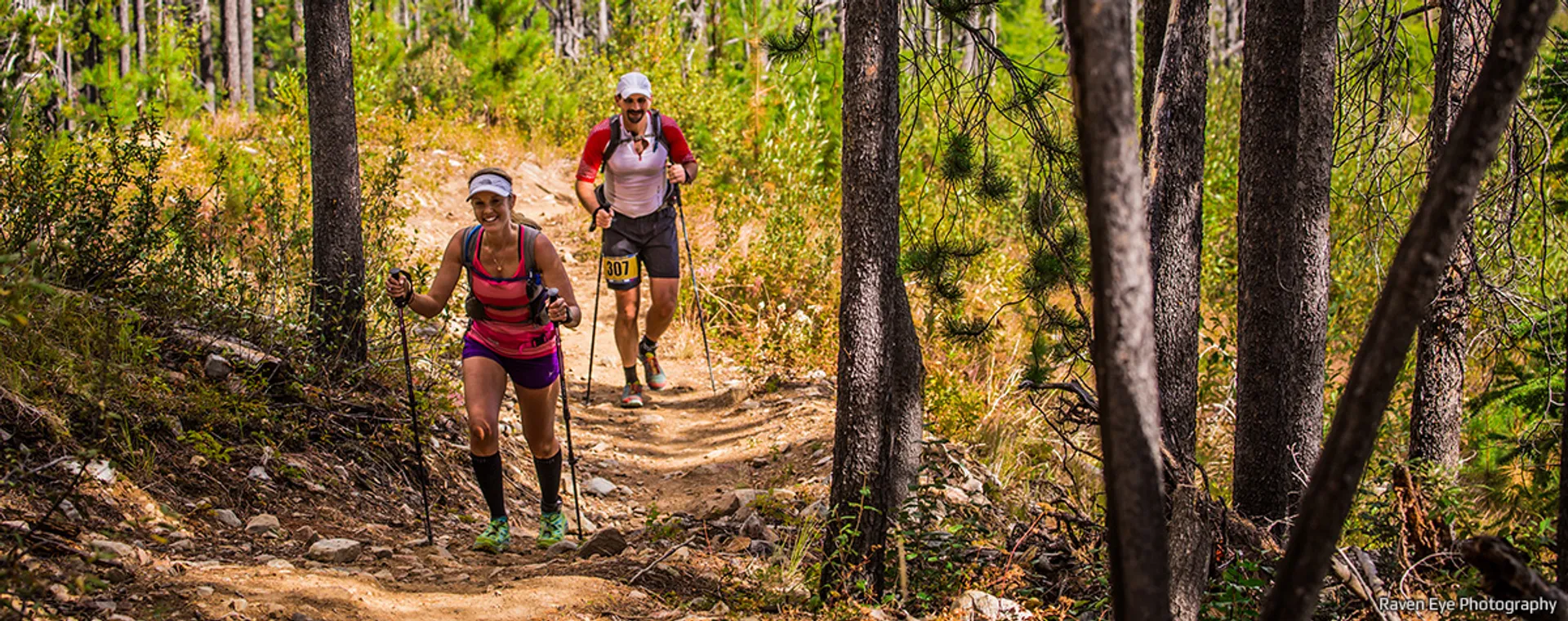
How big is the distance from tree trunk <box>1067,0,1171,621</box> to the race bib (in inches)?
239

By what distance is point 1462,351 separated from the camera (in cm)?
635

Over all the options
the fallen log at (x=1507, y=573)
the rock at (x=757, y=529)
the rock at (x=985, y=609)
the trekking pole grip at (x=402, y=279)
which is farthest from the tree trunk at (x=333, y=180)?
the fallen log at (x=1507, y=573)

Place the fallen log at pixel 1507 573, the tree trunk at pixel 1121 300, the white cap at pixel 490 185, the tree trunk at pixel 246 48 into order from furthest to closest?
the tree trunk at pixel 246 48 → the white cap at pixel 490 185 → the fallen log at pixel 1507 573 → the tree trunk at pixel 1121 300

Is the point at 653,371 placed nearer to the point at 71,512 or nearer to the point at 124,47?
the point at 71,512

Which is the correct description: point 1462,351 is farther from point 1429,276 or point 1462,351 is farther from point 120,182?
point 120,182

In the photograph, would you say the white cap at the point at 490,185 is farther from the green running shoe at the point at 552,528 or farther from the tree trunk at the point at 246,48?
the tree trunk at the point at 246,48

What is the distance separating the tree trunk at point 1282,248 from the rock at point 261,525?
15.3 ft

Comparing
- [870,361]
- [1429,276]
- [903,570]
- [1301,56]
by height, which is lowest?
[903,570]

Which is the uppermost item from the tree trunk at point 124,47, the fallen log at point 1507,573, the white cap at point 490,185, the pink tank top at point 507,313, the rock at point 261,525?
the tree trunk at point 124,47

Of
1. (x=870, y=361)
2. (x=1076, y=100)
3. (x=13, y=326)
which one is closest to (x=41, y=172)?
(x=13, y=326)

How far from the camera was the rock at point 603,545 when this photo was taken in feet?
16.9

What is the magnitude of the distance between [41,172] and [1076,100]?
18.2ft

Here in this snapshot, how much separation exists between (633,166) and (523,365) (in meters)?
3.03

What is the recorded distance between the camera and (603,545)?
518cm
